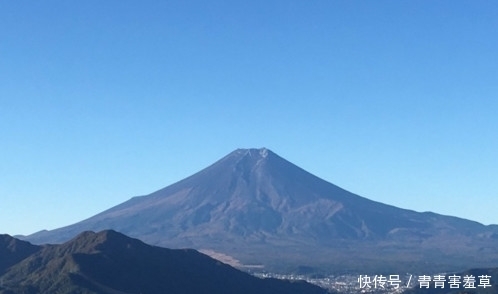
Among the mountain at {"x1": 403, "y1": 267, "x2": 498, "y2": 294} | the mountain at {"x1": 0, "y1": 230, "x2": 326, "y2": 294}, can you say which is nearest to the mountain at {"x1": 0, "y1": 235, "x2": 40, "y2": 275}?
the mountain at {"x1": 0, "y1": 230, "x2": 326, "y2": 294}

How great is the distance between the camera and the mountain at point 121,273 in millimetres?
92375

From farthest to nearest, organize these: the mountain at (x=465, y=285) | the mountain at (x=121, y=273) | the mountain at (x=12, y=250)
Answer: the mountain at (x=12, y=250) < the mountain at (x=465, y=285) < the mountain at (x=121, y=273)

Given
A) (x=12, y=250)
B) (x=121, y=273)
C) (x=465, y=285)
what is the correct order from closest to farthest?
1. (x=121, y=273)
2. (x=465, y=285)
3. (x=12, y=250)

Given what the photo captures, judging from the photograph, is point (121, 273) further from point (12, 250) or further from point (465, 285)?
point (465, 285)

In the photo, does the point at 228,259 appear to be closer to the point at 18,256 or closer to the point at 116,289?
the point at 18,256

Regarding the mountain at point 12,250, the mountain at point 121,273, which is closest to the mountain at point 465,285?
the mountain at point 121,273

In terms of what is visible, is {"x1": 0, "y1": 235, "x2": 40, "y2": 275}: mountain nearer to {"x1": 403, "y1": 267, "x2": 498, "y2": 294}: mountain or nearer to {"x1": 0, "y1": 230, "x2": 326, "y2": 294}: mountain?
{"x1": 0, "y1": 230, "x2": 326, "y2": 294}: mountain

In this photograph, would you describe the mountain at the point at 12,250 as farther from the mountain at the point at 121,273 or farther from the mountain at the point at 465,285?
the mountain at the point at 465,285

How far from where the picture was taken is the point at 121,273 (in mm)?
97438

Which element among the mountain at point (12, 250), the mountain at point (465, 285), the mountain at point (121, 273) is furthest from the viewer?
the mountain at point (12, 250)

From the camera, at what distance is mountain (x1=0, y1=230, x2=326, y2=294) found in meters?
92.4

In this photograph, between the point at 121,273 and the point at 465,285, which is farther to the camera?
the point at 465,285

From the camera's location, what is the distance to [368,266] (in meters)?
191

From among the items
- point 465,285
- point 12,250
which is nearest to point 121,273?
point 12,250
